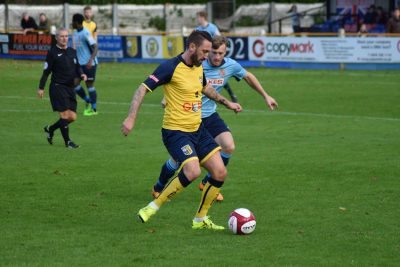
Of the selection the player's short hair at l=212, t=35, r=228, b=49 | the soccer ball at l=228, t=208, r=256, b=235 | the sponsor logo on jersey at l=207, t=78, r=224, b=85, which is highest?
the player's short hair at l=212, t=35, r=228, b=49

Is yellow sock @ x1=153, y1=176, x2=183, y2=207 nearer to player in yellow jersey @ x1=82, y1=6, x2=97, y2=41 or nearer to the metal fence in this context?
player in yellow jersey @ x1=82, y1=6, x2=97, y2=41

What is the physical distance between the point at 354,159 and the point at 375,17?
27211 millimetres

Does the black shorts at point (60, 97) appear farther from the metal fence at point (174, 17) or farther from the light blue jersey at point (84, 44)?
the metal fence at point (174, 17)

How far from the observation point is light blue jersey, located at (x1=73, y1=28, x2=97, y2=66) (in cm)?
2289

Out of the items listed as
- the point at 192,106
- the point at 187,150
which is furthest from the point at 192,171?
the point at 192,106

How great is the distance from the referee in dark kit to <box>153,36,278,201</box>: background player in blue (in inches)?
211

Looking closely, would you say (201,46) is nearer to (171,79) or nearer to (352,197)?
(171,79)

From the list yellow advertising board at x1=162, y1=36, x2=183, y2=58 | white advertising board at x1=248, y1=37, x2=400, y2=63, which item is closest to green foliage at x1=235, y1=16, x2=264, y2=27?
yellow advertising board at x1=162, y1=36, x2=183, y2=58

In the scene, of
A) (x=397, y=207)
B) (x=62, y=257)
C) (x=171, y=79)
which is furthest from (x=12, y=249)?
(x=397, y=207)

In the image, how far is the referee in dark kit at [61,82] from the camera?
1700 cm

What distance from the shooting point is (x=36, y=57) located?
128 ft

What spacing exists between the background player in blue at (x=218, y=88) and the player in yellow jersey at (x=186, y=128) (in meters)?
1.39

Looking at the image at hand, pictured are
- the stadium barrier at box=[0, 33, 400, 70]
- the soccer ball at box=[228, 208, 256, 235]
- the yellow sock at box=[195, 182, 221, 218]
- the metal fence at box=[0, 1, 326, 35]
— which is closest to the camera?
the soccer ball at box=[228, 208, 256, 235]

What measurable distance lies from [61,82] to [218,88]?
5.60m
